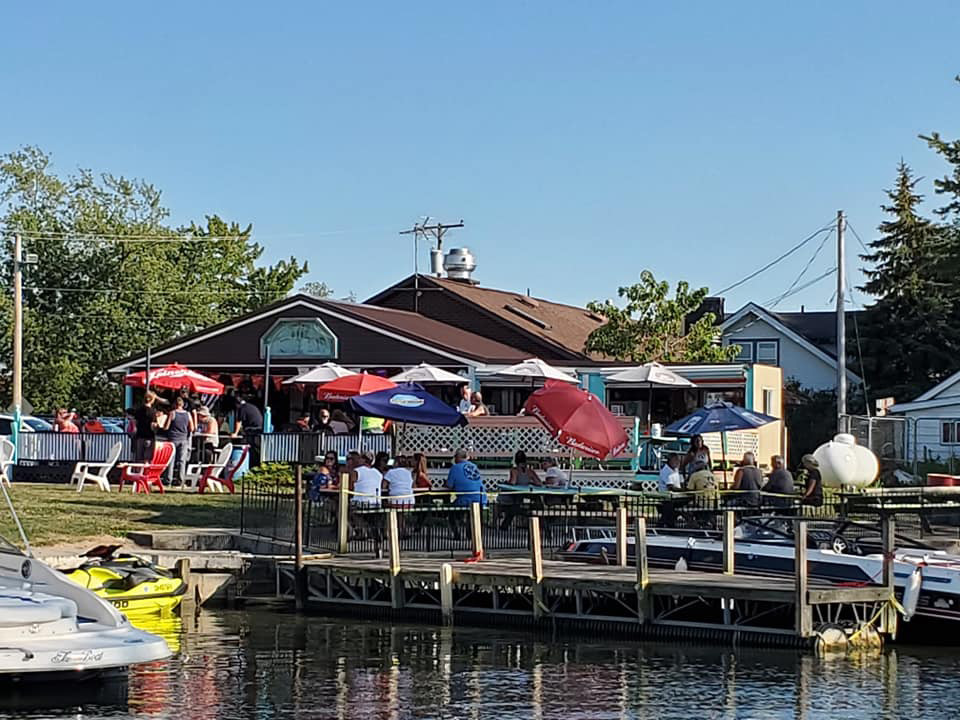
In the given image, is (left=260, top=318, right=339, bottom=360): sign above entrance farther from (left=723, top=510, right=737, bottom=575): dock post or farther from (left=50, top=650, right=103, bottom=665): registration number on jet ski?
(left=50, top=650, right=103, bottom=665): registration number on jet ski

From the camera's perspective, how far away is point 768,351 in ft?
221

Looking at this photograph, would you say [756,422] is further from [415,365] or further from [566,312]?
[566,312]

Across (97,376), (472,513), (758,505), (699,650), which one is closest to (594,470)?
(758,505)

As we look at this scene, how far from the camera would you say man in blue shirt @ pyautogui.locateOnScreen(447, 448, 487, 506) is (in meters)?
24.9

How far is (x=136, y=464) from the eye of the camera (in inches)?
1254

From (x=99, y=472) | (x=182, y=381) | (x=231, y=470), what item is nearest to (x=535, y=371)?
(x=231, y=470)

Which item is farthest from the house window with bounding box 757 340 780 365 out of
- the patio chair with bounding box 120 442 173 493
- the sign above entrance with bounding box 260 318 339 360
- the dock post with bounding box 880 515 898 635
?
the dock post with bounding box 880 515 898 635

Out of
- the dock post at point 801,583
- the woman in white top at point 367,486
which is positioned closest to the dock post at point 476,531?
the woman in white top at point 367,486

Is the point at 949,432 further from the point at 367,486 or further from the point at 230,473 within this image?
the point at 367,486

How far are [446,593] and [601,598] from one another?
211 centimetres

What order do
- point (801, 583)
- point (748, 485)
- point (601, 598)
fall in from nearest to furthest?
point (801, 583) → point (601, 598) → point (748, 485)

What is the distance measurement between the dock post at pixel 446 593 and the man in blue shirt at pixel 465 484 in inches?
119

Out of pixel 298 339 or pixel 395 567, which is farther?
pixel 298 339

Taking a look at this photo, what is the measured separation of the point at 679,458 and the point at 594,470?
110 inches
